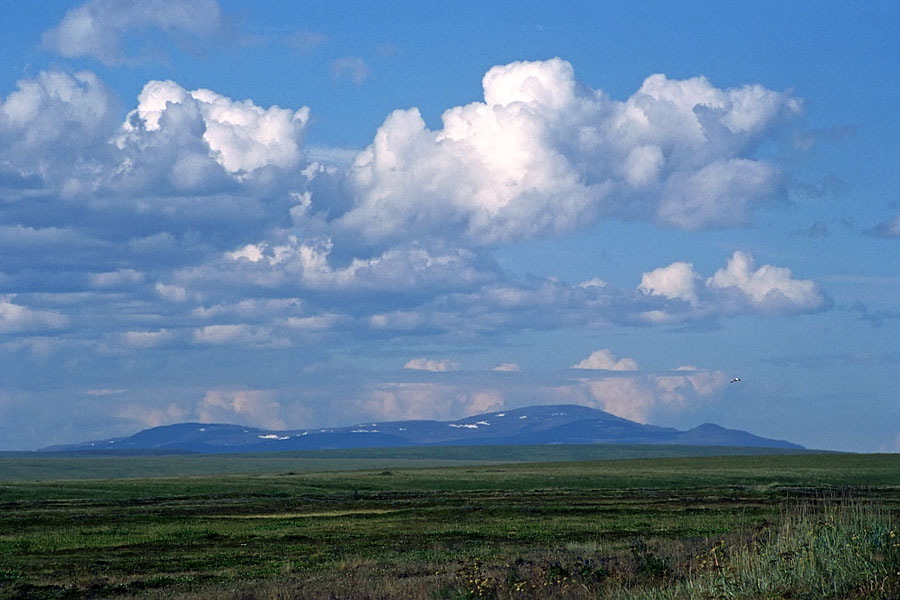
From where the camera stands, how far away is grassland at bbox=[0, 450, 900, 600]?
17719mm

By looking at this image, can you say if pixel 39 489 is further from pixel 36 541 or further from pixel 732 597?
pixel 732 597

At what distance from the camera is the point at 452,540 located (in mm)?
44875

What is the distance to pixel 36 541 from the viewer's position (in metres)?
48.6

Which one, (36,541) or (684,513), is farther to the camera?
(684,513)

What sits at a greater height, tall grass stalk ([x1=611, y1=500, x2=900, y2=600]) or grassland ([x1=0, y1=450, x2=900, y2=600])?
tall grass stalk ([x1=611, y1=500, x2=900, y2=600])

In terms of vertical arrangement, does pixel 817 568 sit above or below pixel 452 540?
above

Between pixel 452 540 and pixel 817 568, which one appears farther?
pixel 452 540

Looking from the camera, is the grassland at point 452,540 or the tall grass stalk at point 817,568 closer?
the tall grass stalk at point 817,568

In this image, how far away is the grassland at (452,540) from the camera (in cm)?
1772

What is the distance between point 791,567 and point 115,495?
3336 inches

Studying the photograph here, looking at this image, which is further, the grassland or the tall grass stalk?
the grassland

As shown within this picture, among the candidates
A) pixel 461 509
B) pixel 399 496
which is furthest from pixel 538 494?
pixel 461 509

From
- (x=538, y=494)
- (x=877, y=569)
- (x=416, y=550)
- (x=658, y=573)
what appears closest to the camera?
(x=877, y=569)

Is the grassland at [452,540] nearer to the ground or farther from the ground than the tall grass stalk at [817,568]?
nearer to the ground
